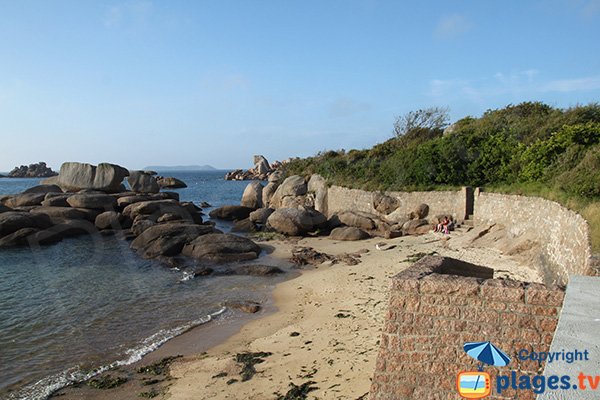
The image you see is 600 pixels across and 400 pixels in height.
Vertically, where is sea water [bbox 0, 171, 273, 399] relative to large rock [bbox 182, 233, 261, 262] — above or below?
below

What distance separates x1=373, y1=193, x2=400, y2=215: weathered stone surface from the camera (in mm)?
27656

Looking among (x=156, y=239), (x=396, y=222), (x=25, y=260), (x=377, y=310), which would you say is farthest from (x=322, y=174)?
(x=377, y=310)

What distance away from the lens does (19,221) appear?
2625 centimetres

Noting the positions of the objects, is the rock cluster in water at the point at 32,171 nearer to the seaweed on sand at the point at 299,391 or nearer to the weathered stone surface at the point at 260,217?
the weathered stone surface at the point at 260,217

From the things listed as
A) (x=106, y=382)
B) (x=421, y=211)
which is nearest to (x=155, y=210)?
(x=421, y=211)

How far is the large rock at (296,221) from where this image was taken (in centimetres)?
2711

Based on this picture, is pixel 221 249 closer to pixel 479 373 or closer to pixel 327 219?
pixel 327 219

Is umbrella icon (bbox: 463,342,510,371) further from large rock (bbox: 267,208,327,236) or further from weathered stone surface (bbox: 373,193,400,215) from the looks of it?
weathered stone surface (bbox: 373,193,400,215)

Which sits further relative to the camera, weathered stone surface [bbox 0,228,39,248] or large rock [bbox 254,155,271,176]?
large rock [bbox 254,155,271,176]

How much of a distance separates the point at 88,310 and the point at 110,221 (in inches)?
648

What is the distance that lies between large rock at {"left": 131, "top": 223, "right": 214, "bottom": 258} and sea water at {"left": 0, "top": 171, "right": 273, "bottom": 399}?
991mm

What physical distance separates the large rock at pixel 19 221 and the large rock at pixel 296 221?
13806mm

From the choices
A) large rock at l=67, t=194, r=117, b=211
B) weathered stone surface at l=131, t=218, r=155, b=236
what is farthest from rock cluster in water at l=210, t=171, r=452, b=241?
large rock at l=67, t=194, r=117, b=211

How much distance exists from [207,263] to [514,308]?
17420mm
